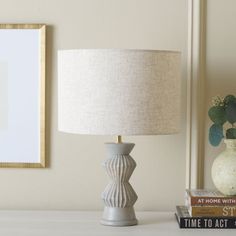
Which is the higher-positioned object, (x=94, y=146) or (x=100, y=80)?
(x=100, y=80)

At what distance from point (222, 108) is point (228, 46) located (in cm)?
25

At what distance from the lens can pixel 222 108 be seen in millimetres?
1628

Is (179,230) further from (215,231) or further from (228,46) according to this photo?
(228,46)

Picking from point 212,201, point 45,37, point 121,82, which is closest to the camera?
point 121,82

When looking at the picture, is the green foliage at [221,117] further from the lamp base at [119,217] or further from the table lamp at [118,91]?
the lamp base at [119,217]

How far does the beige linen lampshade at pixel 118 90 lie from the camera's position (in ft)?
4.74

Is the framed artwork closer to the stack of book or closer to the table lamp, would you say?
the table lamp

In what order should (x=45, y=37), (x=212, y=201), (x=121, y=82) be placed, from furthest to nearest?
(x=45, y=37) < (x=212, y=201) < (x=121, y=82)

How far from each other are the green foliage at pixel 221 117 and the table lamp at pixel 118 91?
0.52 feet

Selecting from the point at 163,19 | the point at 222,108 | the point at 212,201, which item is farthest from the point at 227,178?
the point at 163,19

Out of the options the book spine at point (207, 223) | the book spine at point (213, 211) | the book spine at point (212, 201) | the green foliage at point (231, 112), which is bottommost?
the book spine at point (207, 223)

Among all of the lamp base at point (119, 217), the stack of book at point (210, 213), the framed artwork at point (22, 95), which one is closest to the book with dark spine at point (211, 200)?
the stack of book at point (210, 213)

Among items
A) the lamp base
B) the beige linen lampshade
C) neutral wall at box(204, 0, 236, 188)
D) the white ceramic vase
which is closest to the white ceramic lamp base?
the lamp base

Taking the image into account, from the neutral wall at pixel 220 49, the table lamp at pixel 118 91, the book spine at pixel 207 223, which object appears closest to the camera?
the table lamp at pixel 118 91
